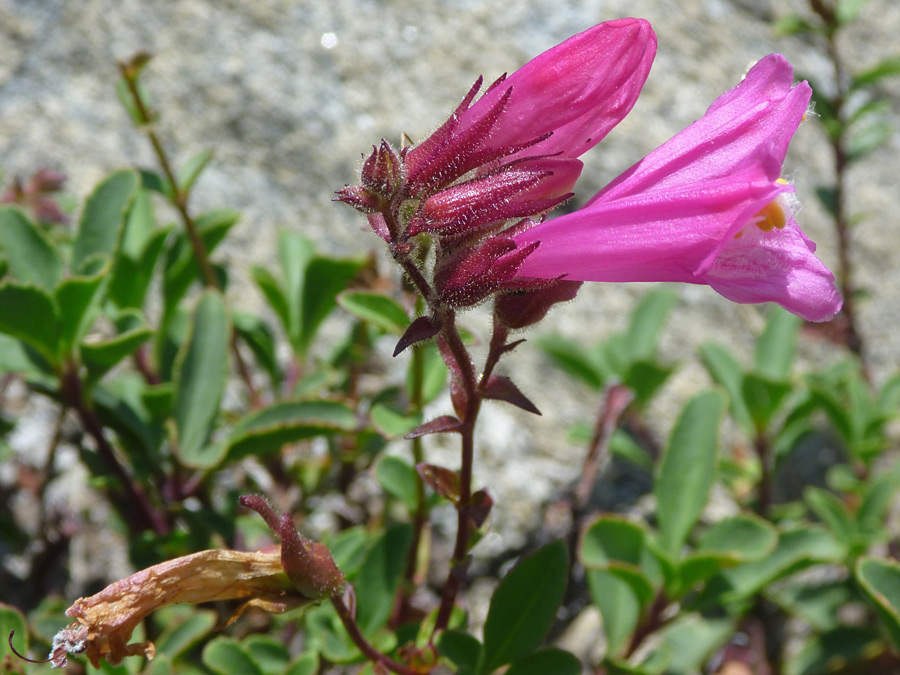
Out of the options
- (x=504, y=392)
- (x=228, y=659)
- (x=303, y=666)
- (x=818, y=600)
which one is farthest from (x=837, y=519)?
(x=228, y=659)

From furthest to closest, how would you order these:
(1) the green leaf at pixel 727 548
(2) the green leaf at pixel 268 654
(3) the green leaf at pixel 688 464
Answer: (3) the green leaf at pixel 688 464 < (1) the green leaf at pixel 727 548 < (2) the green leaf at pixel 268 654

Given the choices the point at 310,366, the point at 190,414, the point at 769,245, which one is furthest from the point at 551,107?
the point at 310,366

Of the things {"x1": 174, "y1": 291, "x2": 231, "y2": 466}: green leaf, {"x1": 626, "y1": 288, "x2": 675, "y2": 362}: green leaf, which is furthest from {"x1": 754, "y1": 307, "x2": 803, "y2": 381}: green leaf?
{"x1": 174, "y1": 291, "x2": 231, "y2": 466}: green leaf

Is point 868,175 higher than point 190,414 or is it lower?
lower

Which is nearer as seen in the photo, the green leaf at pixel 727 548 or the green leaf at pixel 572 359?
the green leaf at pixel 727 548

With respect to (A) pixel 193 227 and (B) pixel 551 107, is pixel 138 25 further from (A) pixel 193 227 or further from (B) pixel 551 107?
(B) pixel 551 107

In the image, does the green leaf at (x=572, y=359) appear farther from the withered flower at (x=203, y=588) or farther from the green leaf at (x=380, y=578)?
the withered flower at (x=203, y=588)

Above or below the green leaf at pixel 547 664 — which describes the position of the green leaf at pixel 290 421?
above

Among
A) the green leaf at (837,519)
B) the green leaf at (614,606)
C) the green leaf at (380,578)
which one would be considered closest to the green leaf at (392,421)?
the green leaf at (380,578)
